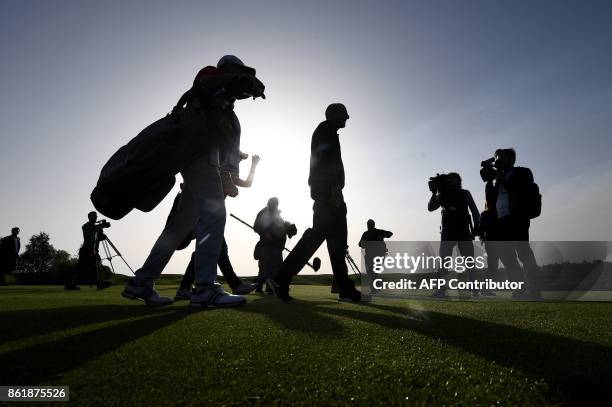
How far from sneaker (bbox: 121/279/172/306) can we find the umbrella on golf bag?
87 centimetres

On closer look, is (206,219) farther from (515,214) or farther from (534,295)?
(534,295)

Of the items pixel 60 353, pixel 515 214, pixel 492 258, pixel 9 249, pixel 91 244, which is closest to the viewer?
pixel 60 353

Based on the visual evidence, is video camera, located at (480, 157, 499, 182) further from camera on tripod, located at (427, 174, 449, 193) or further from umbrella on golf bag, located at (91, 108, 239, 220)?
umbrella on golf bag, located at (91, 108, 239, 220)

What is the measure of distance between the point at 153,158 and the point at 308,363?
2.34 metres

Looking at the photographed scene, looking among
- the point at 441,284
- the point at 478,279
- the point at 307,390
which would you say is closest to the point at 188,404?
the point at 307,390

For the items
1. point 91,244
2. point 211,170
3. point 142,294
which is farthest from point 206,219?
point 91,244

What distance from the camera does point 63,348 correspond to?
173cm

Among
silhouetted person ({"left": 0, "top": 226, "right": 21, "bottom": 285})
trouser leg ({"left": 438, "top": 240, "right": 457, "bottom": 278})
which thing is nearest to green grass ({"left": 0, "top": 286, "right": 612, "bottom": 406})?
trouser leg ({"left": 438, "top": 240, "right": 457, "bottom": 278})

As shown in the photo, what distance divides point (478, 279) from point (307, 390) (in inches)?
326

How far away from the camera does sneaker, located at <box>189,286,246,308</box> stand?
11.3 ft

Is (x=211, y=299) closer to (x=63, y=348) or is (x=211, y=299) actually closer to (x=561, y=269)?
(x=63, y=348)

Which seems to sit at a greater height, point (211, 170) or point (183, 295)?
point (211, 170)

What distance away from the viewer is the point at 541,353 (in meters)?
1.71

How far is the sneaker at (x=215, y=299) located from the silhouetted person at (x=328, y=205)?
1.71 metres
